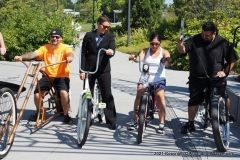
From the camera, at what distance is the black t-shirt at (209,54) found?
6.49m

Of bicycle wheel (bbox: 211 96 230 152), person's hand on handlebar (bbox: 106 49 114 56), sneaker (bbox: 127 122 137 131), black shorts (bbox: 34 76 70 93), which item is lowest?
sneaker (bbox: 127 122 137 131)

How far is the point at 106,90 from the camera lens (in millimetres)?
7195

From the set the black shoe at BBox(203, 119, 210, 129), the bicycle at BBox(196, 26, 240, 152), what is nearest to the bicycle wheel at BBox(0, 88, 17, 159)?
the bicycle at BBox(196, 26, 240, 152)

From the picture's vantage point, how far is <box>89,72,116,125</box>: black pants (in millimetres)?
7148

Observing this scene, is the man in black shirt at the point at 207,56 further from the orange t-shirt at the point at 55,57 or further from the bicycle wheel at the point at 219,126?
the orange t-shirt at the point at 55,57

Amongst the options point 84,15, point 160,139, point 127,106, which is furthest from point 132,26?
point 84,15

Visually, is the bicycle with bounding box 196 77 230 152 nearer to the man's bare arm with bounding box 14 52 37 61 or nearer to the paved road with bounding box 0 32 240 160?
the paved road with bounding box 0 32 240 160

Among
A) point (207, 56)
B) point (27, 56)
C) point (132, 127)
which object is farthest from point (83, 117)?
point (207, 56)

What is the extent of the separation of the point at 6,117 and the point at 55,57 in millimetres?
1898

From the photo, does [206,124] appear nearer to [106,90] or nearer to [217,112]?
[217,112]

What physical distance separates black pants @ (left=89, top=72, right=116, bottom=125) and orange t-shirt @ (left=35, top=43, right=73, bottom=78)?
514 mm

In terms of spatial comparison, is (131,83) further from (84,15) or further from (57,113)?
(84,15)

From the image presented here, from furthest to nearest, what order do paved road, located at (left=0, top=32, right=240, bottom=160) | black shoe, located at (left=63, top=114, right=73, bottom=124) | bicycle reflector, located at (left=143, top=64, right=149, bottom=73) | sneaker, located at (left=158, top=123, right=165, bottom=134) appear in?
black shoe, located at (left=63, top=114, right=73, bottom=124) < sneaker, located at (left=158, top=123, right=165, bottom=134) < bicycle reflector, located at (left=143, top=64, right=149, bottom=73) < paved road, located at (left=0, top=32, right=240, bottom=160)

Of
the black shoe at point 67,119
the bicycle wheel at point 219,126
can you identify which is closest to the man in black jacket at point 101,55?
the black shoe at point 67,119
